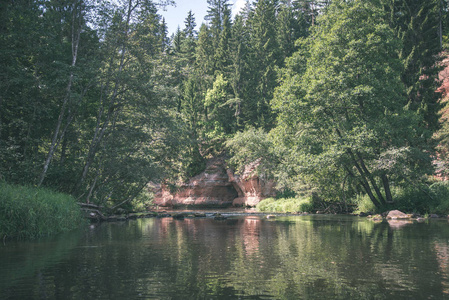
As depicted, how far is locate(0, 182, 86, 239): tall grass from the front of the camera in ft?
43.9

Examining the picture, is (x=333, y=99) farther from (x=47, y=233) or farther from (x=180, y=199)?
(x=180, y=199)

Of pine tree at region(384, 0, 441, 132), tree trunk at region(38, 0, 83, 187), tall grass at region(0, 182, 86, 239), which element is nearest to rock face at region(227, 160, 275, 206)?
pine tree at region(384, 0, 441, 132)

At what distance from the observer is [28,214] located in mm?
14008

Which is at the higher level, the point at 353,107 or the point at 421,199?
the point at 353,107

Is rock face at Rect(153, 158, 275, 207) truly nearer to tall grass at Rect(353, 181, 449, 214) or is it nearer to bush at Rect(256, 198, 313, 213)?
bush at Rect(256, 198, 313, 213)

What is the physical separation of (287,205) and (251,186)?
1148 centimetres

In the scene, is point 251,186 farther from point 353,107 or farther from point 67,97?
point 67,97

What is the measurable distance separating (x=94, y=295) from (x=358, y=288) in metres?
4.71

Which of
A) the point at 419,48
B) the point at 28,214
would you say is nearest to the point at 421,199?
the point at 419,48

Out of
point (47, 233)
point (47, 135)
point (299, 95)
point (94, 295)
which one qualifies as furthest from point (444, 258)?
point (47, 135)

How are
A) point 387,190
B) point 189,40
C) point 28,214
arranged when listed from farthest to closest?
point 189,40
point 387,190
point 28,214

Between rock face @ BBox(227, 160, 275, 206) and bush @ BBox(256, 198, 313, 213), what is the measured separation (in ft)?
12.0

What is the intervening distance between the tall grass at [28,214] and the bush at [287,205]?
2291 centimetres

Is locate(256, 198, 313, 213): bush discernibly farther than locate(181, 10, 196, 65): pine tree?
No
